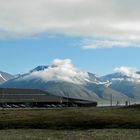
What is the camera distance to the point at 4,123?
3733 inches

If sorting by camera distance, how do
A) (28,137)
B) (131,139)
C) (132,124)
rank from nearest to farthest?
(131,139)
(28,137)
(132,124)

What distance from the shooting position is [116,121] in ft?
311

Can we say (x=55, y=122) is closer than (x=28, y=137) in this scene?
No

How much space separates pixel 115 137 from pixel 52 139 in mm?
9317

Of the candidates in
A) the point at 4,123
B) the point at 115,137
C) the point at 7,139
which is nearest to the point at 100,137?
the point at 115,137

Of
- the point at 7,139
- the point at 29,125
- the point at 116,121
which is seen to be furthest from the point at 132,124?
the point at 7,139

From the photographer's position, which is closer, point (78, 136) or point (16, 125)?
point (78, 136)

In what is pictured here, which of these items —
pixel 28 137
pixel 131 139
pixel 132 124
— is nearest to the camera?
pixel 131 139

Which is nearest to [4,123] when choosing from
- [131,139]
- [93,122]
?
[93,122]

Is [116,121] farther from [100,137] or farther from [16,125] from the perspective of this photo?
[100,137]

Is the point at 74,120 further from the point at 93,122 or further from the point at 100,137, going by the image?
the point at 100,137

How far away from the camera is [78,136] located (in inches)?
2665

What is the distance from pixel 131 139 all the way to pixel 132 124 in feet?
90.0

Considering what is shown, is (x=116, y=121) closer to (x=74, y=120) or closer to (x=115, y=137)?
(x=74, y=120)
